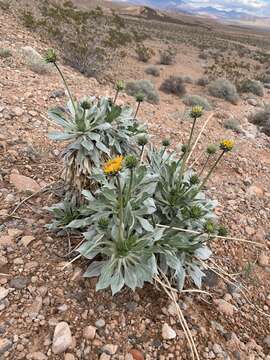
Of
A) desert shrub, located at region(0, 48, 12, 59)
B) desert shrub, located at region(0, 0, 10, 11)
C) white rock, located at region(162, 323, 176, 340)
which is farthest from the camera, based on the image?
desert shrub, located at region(0, 0, 10, 11)

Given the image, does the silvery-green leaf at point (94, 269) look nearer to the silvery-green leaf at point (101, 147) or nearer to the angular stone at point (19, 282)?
the angular stone at point (19, 282)

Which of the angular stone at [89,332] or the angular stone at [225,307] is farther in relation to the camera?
the angular stone at [225,307]

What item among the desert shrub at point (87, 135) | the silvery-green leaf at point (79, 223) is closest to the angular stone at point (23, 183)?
the desert shrub at point (87, 135)

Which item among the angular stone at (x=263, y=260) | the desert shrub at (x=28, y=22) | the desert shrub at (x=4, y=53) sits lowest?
the desert shrub at (x=28, y=22)

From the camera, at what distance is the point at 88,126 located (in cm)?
300

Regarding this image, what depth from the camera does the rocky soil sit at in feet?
7.69

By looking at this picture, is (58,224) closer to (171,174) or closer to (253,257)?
(171,174)

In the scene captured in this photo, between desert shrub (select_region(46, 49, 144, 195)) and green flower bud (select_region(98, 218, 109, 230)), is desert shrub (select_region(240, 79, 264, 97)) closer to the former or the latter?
desert shrub (select_region(46, 49, 144, 195))

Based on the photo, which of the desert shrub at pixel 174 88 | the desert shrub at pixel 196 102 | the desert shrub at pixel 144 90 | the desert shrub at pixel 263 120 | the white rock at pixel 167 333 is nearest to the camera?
the white rock at pixel 167 333

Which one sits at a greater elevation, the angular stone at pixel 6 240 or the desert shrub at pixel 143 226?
the desert shrub at pixel 143 226

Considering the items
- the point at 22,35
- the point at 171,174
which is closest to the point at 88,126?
the point at 171,174

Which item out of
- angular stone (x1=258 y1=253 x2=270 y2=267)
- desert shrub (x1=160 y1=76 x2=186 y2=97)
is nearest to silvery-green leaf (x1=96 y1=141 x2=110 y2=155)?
angular stone (x1=258 y1=253 x2=270 y2=267)

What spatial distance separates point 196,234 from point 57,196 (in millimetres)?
1458

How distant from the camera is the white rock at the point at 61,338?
2232mm
